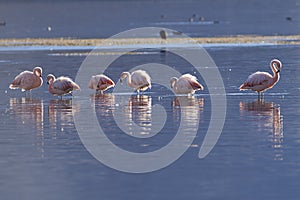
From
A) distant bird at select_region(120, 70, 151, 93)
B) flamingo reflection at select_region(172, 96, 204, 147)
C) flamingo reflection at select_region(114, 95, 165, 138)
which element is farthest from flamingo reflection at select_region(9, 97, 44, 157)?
flamingo reflection at select_region(172, 96, 204, 147)

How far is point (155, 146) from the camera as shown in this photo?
51.4ft

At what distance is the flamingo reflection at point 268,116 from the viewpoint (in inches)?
632

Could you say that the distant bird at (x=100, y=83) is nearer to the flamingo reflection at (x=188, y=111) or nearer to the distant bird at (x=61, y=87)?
the distant bird at (x=61, y=87)

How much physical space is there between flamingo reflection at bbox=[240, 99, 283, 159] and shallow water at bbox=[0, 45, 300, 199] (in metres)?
0.02

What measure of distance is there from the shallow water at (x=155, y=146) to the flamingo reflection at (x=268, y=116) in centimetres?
2

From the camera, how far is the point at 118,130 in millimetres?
17547

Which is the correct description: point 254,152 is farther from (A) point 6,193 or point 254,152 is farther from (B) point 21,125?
(B) point 21,125

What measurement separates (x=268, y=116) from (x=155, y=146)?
409cm

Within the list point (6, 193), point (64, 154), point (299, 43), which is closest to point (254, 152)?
point (64, 154)

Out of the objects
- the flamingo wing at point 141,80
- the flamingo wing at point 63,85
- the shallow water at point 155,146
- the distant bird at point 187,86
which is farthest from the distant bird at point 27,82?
the distant bird at point 187,86

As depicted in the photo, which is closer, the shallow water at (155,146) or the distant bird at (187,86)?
the shallow water at (155,146)

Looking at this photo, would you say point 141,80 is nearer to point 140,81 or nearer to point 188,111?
point 140,81

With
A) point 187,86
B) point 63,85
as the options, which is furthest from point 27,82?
point 187,86

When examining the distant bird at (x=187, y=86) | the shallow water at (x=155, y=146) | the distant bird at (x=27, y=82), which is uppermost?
the distant bird at (x=27, y=82)
